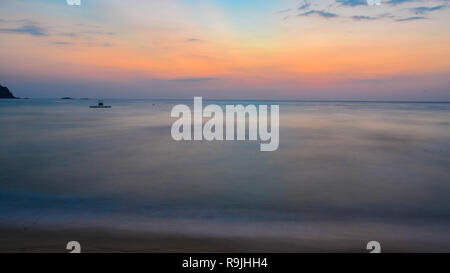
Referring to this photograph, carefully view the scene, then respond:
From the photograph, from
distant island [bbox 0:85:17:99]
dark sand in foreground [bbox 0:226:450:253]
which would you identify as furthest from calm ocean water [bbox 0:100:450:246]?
distant island [bbox 0:85:17:99]

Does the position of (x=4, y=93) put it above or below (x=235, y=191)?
above

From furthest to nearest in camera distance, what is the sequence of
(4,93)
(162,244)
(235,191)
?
(4,93)
(235,191)
(162,244)

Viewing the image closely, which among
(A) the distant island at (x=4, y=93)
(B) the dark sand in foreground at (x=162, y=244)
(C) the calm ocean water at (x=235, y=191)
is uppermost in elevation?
(A) the distant island at (x=4, y=93)

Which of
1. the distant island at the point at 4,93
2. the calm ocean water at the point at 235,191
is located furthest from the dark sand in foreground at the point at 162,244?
the distant island at the point at 4,93

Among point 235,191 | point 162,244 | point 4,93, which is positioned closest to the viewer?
point 162,244

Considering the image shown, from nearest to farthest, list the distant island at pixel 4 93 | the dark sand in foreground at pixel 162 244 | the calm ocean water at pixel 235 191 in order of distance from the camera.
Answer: the dark sand in foreground at pixel 162 244
the calm ocean water at pixel 235 191
the distant island at pixel 4 93

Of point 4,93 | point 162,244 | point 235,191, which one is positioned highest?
point 4,93

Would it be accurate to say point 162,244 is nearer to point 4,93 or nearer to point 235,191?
point 235,191

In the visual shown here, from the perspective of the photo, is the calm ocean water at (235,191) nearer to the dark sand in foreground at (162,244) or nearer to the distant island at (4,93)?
the dark sand in foreground at (162,244)

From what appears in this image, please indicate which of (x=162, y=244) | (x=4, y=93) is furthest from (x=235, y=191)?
(x=4, y=93)

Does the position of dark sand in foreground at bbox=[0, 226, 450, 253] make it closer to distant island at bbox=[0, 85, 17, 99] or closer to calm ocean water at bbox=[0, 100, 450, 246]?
calm ocean water at bbox=[0, 100, 450, 246]

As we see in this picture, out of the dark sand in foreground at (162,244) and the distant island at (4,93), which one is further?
the distant island at (4,93)

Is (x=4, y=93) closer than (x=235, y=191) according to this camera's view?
No
